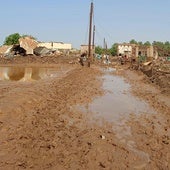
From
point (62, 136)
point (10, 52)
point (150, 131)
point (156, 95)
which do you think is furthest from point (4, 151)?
point (10, 52)

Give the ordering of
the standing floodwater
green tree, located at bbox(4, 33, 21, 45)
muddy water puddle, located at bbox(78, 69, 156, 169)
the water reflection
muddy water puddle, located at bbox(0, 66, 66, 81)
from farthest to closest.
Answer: green tree, located at bbox(4, 33, 21, 45) < the water reflection < muddy water puddle, located at bbox(0, 66, 66, 81) < the standing floodwater < muddy water puddle, located at bbox(78, 69, 156, 169)

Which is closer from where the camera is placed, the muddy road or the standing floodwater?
the muddy road

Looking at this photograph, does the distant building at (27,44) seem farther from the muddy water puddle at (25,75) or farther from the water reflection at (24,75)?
the water reflection at (24,75)

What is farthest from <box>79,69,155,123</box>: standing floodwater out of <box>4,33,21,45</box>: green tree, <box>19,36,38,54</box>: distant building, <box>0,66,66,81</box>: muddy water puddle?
<box>4,33,21,45</box>: green tree

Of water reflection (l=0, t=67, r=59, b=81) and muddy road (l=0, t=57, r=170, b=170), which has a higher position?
muddy road (l=0, t=57, r=170, b=170)

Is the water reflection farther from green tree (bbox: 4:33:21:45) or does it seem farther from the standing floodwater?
green tree (bbox: 4:33:21:45)

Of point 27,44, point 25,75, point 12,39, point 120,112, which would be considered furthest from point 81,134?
point 12,39

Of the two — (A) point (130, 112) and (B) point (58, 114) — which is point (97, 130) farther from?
(A) point (130, 112)

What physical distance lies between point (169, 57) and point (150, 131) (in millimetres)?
59293

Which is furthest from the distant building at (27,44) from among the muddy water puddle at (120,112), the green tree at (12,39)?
the muddy water puddle at (120,112)

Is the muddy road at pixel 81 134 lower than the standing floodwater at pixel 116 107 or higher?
higher

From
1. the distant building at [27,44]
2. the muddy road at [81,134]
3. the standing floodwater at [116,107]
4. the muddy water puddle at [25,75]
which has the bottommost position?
the muddy water puddle at [25,75]

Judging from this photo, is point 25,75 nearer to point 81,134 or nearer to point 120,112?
point 120,112

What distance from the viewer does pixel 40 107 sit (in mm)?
12680
